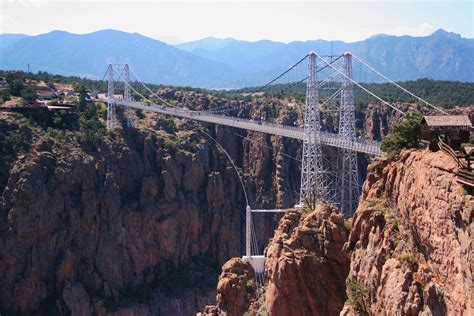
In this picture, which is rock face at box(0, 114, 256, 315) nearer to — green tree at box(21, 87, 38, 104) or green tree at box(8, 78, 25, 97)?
green tree at box(21, 87, 38, 104)

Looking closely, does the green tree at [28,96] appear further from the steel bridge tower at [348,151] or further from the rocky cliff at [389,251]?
the rocky cliff at [389,251]

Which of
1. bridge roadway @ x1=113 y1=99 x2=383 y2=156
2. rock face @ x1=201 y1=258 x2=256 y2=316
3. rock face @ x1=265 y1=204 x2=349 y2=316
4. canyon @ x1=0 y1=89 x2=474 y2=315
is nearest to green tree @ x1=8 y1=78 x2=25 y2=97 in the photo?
canyon @ x1=0 y1=89 x2=474 y2=315

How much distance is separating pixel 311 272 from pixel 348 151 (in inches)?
1091

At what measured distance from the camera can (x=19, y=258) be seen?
60.0 m

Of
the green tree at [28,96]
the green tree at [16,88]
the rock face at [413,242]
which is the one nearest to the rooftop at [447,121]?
the rock face at [413,242]

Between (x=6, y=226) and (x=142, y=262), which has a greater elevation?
(x=6, y=226)

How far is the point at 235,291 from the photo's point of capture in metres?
38.4

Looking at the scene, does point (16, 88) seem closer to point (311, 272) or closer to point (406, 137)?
point (311, 272)

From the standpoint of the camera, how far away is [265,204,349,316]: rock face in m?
30.0

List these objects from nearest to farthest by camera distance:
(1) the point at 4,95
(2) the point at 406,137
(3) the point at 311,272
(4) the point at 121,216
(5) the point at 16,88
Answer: (2) the point at 406,137, (3) the point at 311,272, (4) the point at 121,216, (1) the point at 4,95, (5) the point at 16,88

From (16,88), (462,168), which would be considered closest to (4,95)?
(16,88)

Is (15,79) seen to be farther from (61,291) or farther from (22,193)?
(61,291)

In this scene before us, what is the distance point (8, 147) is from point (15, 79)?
53.5ft

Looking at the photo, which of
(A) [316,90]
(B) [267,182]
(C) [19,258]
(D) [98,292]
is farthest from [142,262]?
(A) [316,90]
